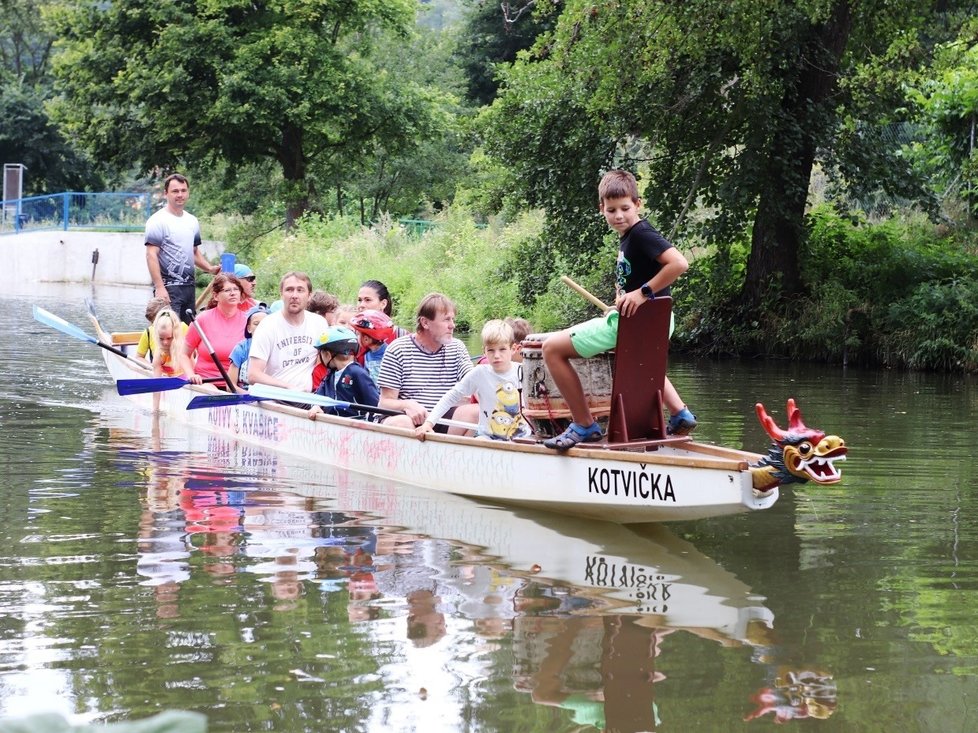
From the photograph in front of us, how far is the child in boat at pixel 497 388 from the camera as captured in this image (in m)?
7.86

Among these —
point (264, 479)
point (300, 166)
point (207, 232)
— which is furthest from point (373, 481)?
point (207, 232)

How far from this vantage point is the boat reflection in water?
471cm

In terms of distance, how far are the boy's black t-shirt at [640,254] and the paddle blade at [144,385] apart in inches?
193

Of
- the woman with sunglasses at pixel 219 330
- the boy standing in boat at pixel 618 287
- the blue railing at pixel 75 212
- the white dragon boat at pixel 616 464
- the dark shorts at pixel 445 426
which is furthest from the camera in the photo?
the blue railing at pixel 75 212

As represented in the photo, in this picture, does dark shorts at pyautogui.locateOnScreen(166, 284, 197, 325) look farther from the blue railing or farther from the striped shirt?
the blue railing

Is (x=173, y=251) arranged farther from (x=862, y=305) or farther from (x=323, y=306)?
(x=862, y=305)

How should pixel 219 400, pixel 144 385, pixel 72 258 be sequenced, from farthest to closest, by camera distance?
pixel 72 258, pixel 144 385, pixel 219 400

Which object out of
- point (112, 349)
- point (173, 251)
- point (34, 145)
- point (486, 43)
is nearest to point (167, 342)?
point (173, 251)

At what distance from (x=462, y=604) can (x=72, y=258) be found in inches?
1356

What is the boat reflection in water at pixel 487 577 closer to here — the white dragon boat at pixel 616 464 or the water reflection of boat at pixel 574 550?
the water reflection of boat at pixel 574 550

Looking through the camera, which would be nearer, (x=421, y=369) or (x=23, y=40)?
(x=421, y=369)

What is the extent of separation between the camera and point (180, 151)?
33.5 meters

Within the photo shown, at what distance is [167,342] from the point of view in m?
11.8

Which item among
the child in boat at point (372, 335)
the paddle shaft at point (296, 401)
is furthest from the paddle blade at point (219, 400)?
the child in boat at point (372, 335)
